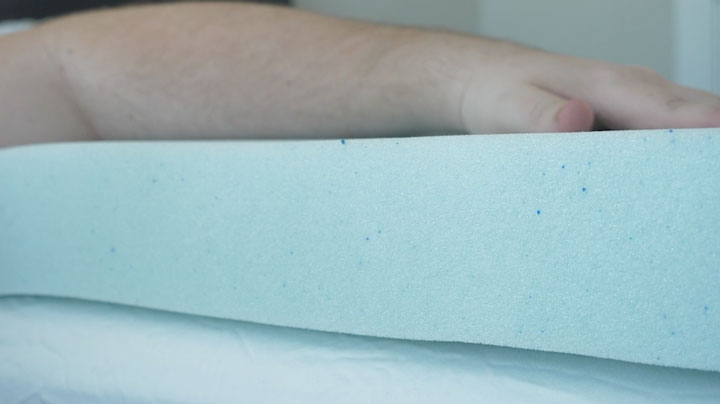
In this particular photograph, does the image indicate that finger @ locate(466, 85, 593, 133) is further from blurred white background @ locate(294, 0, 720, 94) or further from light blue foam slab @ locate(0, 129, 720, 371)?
blurred white background @ locate(294, 0, 720, 94)

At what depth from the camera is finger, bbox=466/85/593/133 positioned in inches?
17.6

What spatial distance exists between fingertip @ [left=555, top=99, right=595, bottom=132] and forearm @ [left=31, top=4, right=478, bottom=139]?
164 mm

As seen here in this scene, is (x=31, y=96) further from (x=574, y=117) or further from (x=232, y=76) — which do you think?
(x=574, y=117)

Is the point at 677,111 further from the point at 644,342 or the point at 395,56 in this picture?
the point at 395,56

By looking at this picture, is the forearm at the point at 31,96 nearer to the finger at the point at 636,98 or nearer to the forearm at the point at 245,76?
the forearm at the point at 245,76

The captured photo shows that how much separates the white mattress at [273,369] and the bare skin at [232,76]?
0.25 m

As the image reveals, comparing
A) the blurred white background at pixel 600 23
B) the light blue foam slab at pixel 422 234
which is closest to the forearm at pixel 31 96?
the light blue foam slab at pixel 422 234

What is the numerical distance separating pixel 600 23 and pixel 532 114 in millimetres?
1835

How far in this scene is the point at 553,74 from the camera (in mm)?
519

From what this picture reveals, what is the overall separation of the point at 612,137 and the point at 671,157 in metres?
0.03

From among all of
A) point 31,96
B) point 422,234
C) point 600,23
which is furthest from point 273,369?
point 600,23

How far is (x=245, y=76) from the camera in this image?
0.65 meters

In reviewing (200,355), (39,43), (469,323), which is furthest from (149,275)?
(39,43)

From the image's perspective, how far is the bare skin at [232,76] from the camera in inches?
23.9
